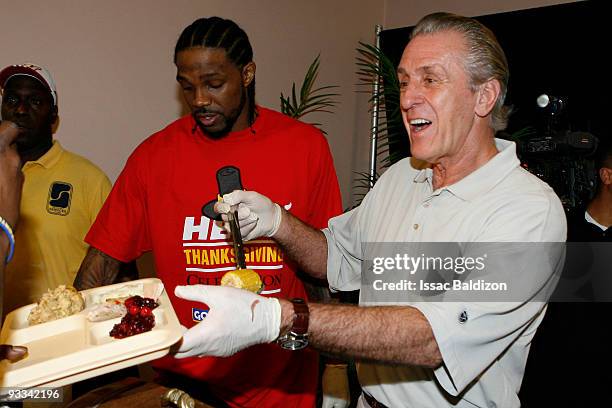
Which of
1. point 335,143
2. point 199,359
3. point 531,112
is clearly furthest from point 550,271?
point 335,143

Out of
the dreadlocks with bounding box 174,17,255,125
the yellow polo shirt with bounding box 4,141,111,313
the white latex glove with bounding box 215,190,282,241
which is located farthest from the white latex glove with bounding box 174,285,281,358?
the yellow polo shirt with bounding box 4,141,111,313

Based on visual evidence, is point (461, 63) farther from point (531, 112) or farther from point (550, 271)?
point (531, 112)

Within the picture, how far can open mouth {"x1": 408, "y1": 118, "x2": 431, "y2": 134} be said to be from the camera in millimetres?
1541

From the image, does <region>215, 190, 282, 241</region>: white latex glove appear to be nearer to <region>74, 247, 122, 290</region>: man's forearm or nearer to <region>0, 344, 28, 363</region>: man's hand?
<region>74, 247, 122, 290</region>: man's forearm

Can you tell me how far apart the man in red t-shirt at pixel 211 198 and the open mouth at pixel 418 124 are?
525 mm

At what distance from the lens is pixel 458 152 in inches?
61.8

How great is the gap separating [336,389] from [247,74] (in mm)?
1232

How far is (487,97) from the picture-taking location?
1.54 meters

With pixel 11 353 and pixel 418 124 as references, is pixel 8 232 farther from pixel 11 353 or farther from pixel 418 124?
pixel 418 124

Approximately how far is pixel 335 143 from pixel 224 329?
10.9ft

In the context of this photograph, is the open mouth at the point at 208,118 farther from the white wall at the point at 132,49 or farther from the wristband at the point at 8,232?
the white wall at the point at 132,49

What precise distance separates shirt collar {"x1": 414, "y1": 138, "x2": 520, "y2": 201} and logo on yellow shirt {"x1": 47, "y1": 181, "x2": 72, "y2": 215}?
1.71 m

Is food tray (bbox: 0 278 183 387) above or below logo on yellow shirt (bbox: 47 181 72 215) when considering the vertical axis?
below

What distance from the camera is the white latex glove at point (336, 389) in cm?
212
